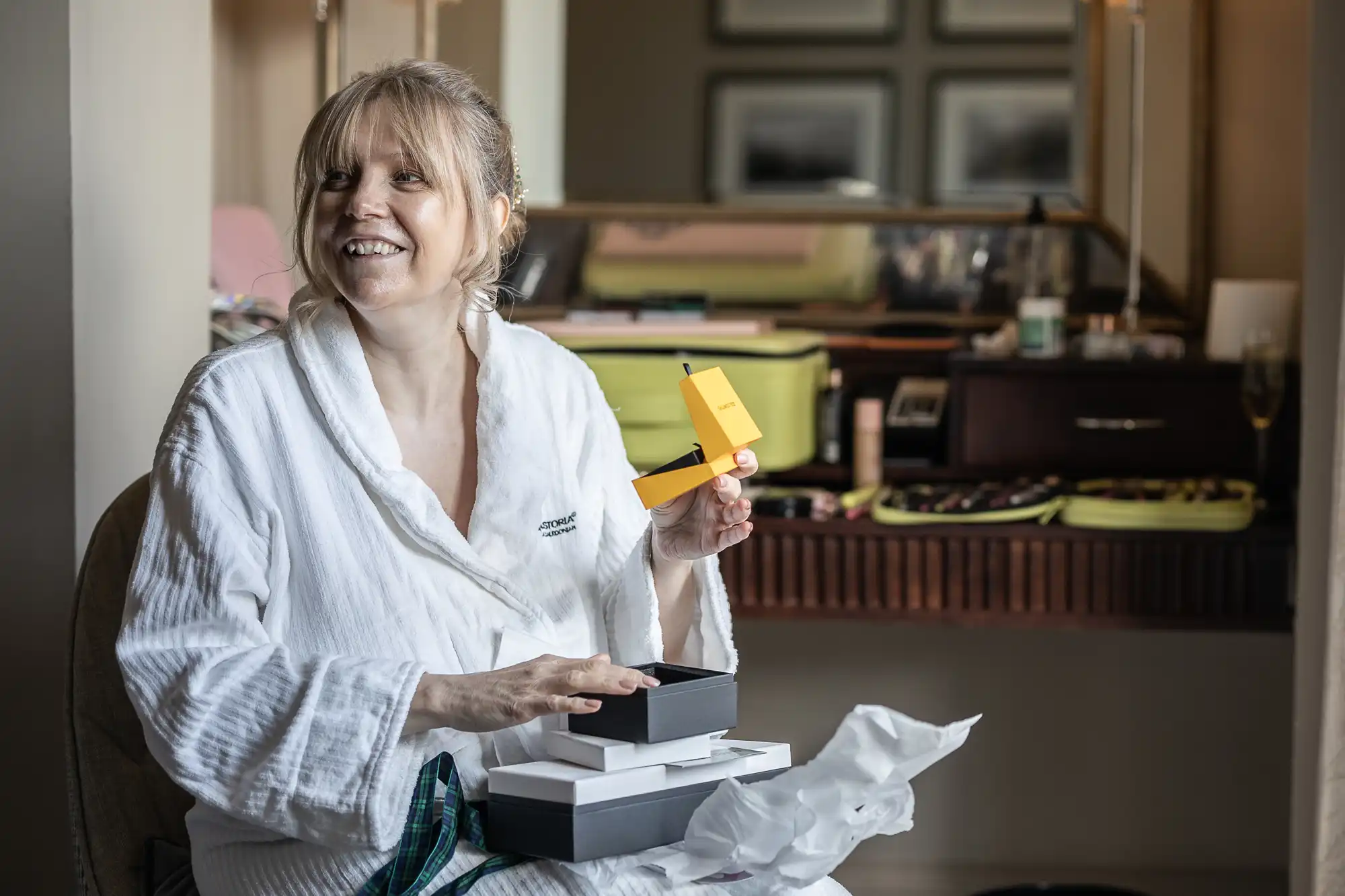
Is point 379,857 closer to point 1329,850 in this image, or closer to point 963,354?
point 1329,850

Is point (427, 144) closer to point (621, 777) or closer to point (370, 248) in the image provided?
point (370, 248)

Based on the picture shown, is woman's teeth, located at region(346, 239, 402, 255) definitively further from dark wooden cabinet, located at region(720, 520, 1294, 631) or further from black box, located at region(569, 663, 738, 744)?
dark wooden cabinet, located at region(720, 520, 1294, 631)

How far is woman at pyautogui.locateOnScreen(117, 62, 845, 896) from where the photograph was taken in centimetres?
125

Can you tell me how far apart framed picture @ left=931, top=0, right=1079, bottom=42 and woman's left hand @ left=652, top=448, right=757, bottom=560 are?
1.45m

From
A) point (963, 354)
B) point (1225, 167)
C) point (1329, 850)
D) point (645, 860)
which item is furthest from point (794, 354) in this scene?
point (645, 860)

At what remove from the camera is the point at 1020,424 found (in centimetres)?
235

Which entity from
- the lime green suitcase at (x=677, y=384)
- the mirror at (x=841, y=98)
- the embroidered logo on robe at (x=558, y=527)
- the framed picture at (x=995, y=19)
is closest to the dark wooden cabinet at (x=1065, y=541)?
the lime green suitcase at (x=677, y=384)

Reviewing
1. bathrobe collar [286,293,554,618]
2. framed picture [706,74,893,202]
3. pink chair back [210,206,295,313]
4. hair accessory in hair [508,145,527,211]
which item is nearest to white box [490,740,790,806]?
bathrobe collar [286,293,554,618]

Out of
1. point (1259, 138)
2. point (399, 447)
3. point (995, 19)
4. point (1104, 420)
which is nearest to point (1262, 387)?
point (1104, 420)

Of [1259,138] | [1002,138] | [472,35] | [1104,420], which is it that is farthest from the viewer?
[472,35]

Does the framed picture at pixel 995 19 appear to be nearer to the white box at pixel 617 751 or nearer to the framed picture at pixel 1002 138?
the framed picture at pixel 1002 138

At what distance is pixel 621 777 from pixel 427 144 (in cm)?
61

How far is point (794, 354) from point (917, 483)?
30 cm

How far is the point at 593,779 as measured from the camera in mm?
1225
